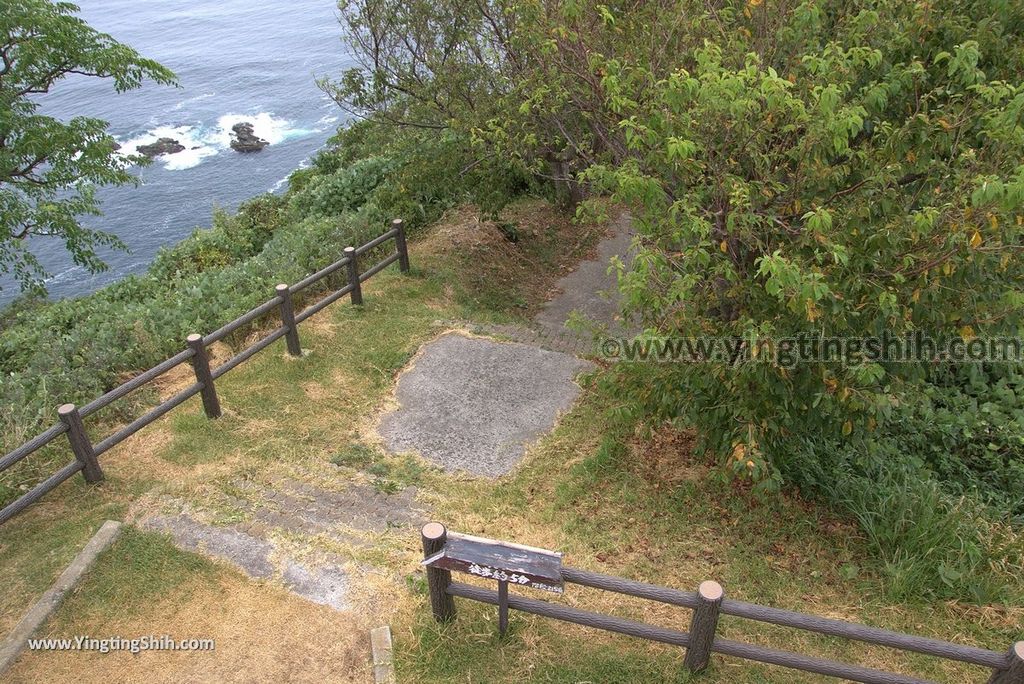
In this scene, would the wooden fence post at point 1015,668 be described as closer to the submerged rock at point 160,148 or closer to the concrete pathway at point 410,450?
the concrete pathway at point 410,450

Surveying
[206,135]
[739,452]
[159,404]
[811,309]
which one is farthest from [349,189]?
[206,135]

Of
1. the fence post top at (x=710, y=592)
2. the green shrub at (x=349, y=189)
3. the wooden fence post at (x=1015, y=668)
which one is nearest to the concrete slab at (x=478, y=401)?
the fence post top at (x=710, y=592)

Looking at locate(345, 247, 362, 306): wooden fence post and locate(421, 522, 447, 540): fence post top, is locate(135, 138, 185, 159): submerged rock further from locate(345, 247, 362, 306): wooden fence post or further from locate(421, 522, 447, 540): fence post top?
locate(421, 522, 447, 540): fence post top

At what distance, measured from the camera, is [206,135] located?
4169 centimetres

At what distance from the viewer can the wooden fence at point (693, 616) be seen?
4.38 m

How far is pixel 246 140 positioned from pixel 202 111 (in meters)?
7.89

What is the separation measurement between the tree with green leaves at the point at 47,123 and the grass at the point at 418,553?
9623mm

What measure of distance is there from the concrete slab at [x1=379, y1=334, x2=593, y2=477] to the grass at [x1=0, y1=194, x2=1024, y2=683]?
0.80ft

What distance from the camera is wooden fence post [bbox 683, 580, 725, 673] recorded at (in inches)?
177

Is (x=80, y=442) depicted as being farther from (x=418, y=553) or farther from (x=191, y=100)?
(x=191, y=100)

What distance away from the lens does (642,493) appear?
23.2 ft

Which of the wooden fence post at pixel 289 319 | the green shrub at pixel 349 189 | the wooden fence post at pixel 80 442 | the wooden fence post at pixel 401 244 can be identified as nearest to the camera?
the wooden fence post at pixel 80 442

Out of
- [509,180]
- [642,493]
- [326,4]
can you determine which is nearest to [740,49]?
[642,493]

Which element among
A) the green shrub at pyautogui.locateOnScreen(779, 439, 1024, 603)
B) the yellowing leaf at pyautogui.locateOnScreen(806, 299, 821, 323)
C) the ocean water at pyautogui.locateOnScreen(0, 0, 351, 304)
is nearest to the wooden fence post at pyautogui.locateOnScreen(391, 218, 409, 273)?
the green shrub at pyautogui.locateOnScreen(779, 439, 1024, 603)
